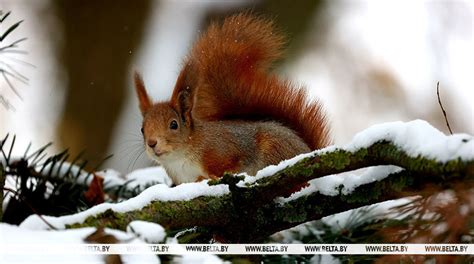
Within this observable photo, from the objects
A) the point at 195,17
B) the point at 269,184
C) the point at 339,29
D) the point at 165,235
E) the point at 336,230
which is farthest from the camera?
the point at 339,29

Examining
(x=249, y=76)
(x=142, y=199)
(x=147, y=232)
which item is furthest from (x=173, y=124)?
(x=147, y=232)

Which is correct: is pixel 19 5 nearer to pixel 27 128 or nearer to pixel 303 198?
pixel 27 128

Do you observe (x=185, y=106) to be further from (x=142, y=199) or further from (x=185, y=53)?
(x=142, y=199)

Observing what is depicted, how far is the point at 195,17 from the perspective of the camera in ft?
4.06

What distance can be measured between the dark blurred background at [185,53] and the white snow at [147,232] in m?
0.45

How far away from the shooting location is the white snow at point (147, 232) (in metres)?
0.68

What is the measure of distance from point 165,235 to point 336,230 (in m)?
0.48

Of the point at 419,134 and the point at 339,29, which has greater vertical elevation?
the point at 339,29

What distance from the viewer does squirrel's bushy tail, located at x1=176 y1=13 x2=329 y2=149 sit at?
1.11 meters

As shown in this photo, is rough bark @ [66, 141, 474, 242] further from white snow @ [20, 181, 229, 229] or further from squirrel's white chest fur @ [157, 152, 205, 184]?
squirrel's white chest fur @ [157, 152, 205, 184]

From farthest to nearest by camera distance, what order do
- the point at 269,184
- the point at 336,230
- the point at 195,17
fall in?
the point at 195,17
the point at 336,230
the point at 269,184

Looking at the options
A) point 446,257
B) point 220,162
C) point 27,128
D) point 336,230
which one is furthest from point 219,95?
point 446,257

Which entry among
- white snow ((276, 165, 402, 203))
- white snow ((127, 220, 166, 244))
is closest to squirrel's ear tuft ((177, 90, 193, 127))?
white snow ((276, 165, 402, 203))

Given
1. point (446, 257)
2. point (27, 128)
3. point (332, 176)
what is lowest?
point (446, 257)
